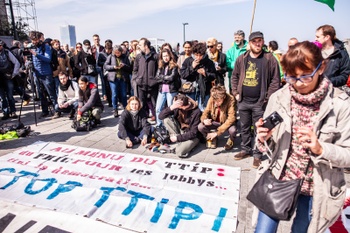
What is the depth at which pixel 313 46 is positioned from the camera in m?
1.41

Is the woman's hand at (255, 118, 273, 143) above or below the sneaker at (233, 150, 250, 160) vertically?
above

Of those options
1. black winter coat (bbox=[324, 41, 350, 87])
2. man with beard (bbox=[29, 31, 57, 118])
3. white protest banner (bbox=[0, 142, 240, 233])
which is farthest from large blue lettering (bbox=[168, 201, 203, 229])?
man with beard (bbox=[29, 31, 57, 118])

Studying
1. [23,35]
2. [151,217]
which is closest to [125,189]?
[151,217]

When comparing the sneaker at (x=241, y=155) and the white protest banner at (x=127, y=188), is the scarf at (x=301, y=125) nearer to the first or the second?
the white protest banner at (x=127, y=188)

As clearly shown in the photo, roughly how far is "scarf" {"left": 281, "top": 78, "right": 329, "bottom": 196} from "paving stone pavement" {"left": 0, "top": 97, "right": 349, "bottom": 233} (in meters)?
1.13

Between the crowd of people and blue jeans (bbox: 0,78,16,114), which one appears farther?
blue jeans (bbox: 0,78,16,114)

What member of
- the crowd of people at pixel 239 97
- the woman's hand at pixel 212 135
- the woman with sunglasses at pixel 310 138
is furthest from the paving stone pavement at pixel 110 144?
the woman with sunglasses at pixel 310 138

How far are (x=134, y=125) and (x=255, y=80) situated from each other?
254 cm

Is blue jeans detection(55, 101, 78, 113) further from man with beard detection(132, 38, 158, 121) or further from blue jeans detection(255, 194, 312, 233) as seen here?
blue jeans detection(255, 194, 312, 233)

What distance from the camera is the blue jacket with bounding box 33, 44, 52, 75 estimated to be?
6.20 meters

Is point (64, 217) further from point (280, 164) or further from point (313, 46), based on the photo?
point (313, 46)

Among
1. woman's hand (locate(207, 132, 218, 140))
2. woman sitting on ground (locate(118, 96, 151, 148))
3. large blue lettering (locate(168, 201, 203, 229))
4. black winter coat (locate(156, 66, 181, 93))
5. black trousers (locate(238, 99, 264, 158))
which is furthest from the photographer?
black winter coat (locate(156, 66, 181, 93))

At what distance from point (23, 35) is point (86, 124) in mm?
19641

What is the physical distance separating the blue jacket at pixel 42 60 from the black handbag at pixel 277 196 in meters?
6.23
